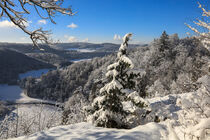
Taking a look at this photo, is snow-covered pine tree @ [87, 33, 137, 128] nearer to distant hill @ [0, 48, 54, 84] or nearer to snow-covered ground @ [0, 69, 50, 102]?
snow-covered ground @ [0, 69, 50, 102]

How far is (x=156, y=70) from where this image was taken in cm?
4331

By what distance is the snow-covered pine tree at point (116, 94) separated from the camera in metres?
6.23

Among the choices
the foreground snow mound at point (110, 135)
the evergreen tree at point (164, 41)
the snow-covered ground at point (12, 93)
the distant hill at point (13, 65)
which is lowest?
the snow-covered ground at point (12, 93)

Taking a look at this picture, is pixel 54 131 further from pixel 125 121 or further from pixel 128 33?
pixel 128 33

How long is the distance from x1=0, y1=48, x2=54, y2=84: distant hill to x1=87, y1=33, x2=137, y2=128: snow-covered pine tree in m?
134

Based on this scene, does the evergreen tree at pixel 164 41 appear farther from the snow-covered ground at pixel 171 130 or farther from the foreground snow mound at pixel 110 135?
the foreground snow mound at pixel 110 135

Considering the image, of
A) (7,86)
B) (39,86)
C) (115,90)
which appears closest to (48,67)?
(7,86)

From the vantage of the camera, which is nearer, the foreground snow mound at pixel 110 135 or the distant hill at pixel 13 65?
the foreground snow mound at pixel 110 135

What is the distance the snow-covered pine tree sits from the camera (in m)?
6.23

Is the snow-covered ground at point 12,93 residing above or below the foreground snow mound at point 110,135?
below

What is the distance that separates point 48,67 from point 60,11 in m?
172

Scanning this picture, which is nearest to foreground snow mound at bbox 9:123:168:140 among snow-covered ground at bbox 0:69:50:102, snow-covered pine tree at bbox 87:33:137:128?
snow-covered pine tree at bbox 87:33:137:128

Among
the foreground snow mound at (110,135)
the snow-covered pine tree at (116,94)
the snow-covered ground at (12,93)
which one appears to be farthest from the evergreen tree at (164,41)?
the snow-covered ground at (12,93)

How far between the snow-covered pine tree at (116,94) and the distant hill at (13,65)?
134 metres
